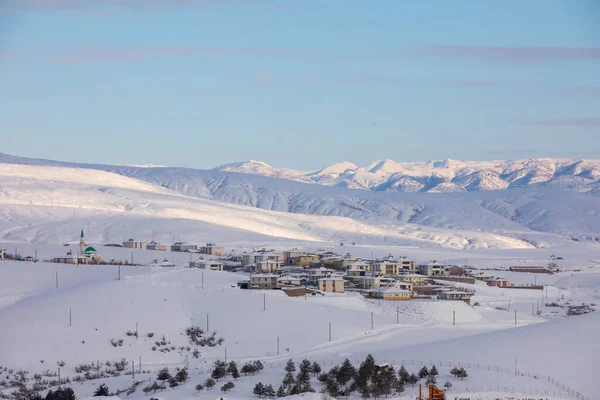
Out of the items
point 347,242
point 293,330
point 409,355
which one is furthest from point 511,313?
point 347,242

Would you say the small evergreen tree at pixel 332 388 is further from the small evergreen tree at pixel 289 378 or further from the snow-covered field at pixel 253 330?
the snow-covered field at pixel 253 330

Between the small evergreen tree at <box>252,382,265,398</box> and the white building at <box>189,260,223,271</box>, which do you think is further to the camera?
the white building at <box>189,260,223,271</box>

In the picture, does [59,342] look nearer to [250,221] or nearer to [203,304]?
[203,304]

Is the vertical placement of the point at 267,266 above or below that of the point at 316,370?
above

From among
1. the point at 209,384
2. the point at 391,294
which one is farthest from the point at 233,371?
the point at 391,294

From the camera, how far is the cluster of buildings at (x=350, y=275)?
70.4 meters

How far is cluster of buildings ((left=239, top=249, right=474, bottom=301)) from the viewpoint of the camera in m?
70.4

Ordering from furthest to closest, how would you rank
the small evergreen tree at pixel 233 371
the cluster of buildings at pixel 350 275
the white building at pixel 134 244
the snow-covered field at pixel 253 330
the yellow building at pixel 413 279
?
the white building at pixel 134 244 → the yellow building at pixel 413 279 → the cluster of buildings at pixel 350 275 → the snow-covered field at pixel 253 330 → the small evergreen tree at pixel 233 371

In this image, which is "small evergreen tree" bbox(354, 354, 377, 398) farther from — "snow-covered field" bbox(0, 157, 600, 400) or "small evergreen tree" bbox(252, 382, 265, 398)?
"small evergreen tree" bbox(252, 382, 265, 398)

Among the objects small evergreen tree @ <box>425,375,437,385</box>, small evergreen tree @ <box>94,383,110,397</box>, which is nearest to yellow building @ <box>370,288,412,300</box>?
small evergreen tree @ <box>425,375,437,385</box>

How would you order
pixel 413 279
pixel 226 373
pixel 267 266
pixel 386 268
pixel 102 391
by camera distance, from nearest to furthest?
1. pixel 102 391
2. pixel 226 373
3. pixel 413 279
4. pixel 267 266
5. pixel 386 268

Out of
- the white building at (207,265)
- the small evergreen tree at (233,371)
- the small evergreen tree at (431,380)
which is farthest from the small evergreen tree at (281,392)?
the white building at (207,265)

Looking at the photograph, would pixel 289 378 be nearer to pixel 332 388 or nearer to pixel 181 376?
pixel 332 388

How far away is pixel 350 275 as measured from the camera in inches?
3310
